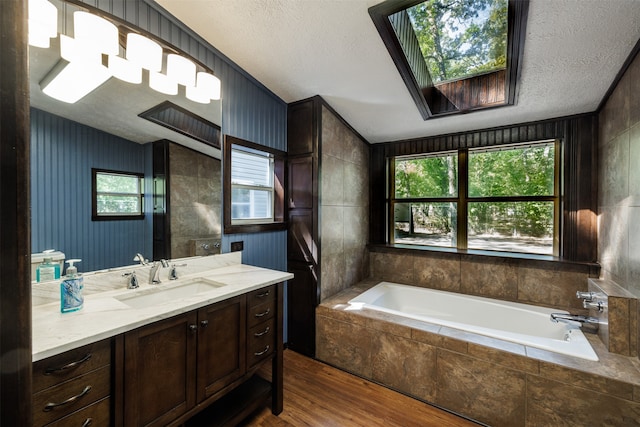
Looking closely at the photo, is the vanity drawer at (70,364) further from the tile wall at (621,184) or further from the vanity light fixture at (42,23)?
the tile wall at (621,184)

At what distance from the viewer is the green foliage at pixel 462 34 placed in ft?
5.60

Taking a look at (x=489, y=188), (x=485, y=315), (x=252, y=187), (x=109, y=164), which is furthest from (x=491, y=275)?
(x=109, y=164)

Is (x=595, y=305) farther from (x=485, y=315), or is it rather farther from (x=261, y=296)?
(x=261, y=296)

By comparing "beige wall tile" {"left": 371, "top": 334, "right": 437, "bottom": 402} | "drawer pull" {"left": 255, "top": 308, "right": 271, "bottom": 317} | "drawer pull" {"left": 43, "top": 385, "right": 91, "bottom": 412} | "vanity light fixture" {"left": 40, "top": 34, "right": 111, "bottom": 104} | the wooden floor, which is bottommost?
the wooden floor

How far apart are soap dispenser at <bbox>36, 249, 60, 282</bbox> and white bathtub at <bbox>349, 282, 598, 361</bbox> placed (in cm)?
196

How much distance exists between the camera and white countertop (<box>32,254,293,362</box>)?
37.3 inches

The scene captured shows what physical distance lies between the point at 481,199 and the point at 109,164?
3139mm

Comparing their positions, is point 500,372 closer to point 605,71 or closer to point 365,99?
point 605,71

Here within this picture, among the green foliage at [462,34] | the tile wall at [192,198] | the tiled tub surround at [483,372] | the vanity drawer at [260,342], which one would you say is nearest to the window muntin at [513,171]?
the green foliage at [462,34]

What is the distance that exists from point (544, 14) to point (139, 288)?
2.67 m

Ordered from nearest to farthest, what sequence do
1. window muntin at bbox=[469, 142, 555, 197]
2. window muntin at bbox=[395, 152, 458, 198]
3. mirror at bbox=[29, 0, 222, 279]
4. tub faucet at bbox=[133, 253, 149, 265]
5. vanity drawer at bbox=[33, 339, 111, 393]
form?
vanity drawer at bbox=[33, 339, 111, 393], mirror at bbox=[29, 0, 222, 279], tub faucet at bbox=[133, 253, 149, 265], window muntin at bbox=[469, 142, 555, 197], window muntin at bbox=[395, 152, 458, 198]

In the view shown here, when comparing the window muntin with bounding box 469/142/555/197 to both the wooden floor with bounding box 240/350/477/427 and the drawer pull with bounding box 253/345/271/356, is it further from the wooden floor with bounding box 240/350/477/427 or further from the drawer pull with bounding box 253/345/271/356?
the drawer pull with bounding box 253/345/271/356

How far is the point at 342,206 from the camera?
9.16 ft

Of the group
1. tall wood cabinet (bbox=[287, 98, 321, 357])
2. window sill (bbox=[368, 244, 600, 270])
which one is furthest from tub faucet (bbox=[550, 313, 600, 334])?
tall wood cabinet (bbox=[287, 98, 321, 357])
